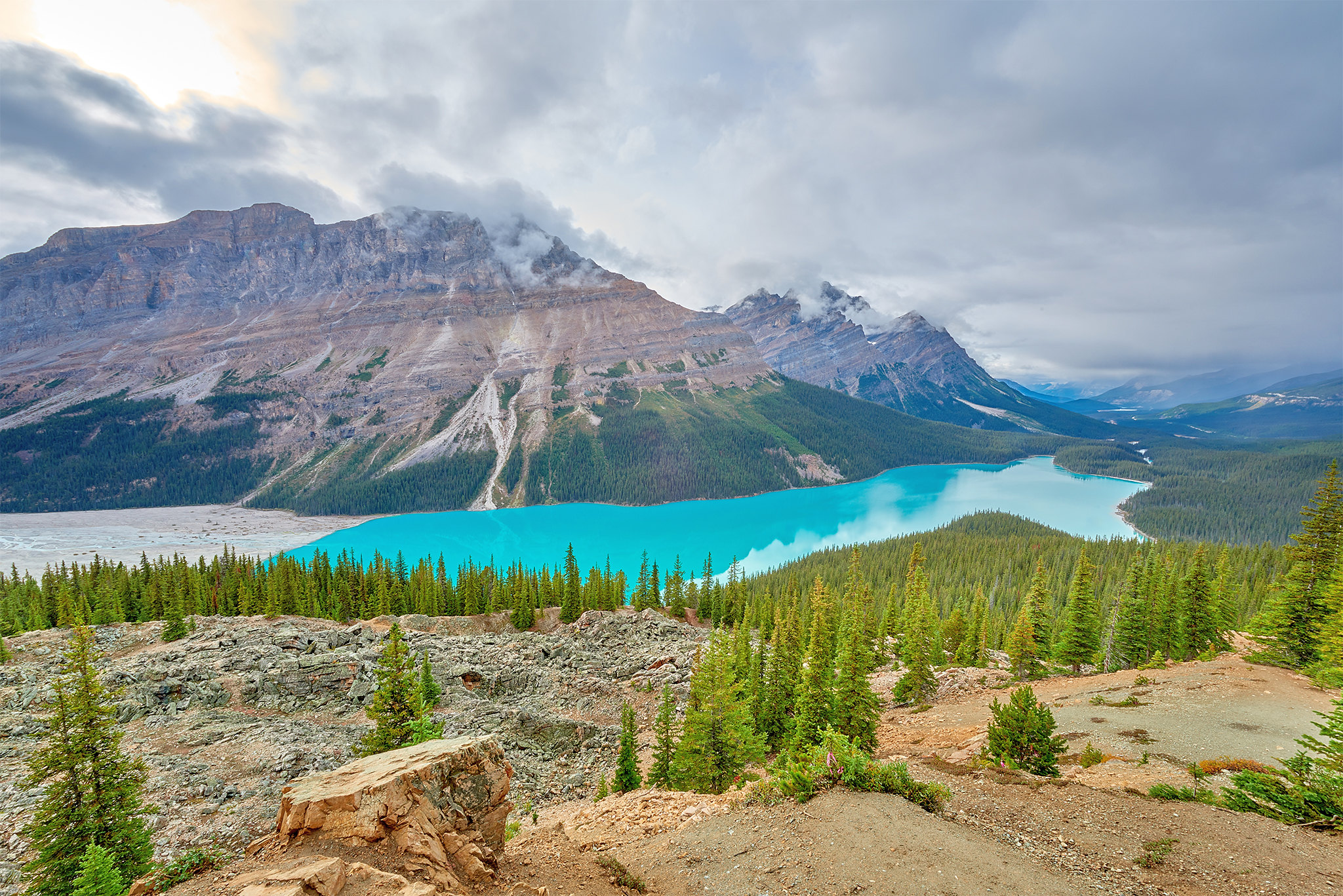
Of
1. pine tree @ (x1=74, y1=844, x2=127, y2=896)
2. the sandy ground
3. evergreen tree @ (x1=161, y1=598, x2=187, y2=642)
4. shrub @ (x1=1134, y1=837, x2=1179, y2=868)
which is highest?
pine tree @ (x1=74, y1=844, x2=127, y2=896)

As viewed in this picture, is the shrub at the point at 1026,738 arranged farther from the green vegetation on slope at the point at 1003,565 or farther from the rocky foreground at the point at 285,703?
the green vegetation on slope at the point at 1003,565

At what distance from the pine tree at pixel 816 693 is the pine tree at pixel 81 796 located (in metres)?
19.9

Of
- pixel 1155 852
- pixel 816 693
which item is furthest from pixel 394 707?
pixel 1155 852

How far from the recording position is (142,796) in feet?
55.4

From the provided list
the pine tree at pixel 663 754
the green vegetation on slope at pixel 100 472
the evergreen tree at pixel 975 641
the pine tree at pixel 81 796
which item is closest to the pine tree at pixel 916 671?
the evergreen tree at pixel 975 641

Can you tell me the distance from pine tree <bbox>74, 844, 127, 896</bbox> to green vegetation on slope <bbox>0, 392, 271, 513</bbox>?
22681cm

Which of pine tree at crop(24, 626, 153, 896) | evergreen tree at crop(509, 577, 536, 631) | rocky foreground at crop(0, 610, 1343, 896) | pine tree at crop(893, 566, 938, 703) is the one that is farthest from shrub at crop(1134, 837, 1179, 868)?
evergreen tree at crop(509, 577, 536, 631)

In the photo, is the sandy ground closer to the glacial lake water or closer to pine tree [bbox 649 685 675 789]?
the glacial lake water

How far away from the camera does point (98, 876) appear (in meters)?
9.85

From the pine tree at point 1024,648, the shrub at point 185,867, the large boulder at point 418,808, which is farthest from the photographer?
the pine tree at point 1024,648

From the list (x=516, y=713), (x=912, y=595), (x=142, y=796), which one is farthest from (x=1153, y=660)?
(x=142, y=796)

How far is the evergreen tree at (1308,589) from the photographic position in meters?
25.2

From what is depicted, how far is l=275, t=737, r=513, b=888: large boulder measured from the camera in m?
9.10

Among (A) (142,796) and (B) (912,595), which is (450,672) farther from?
(B) (912,595)
